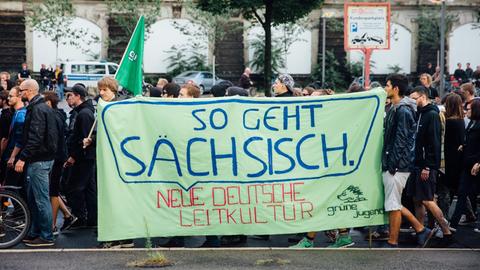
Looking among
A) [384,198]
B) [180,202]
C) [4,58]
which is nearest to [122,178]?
[180,202]

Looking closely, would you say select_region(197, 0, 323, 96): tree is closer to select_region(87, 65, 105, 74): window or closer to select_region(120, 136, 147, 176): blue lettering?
select_region(87, 65, 105, 74): window

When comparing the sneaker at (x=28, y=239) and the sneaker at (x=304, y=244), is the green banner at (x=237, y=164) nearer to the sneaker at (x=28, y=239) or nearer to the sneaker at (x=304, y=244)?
the sneaker at (x=304, y=244)

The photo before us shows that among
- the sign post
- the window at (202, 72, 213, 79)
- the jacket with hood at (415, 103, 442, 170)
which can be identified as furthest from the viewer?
the window at (202, 72, 213, 79)

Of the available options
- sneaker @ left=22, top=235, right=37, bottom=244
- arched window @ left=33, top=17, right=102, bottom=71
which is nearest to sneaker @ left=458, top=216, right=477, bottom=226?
sneaker @ left=22, top=235, right=37, bottom=244

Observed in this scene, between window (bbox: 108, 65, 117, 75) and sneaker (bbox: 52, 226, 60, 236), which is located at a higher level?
window (bbox: 108, 65, 117, 75)

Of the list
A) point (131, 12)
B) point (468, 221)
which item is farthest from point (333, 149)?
point (131, 12)

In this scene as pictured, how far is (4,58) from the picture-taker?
45500 millimetres

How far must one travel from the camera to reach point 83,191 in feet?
36.2

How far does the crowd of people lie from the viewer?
374 inches

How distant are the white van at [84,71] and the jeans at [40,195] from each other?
30.2 m

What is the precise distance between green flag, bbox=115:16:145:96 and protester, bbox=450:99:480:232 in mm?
4003

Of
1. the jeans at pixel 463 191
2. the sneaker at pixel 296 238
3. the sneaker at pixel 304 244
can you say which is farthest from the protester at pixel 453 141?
the sneaker at pixel 304 244

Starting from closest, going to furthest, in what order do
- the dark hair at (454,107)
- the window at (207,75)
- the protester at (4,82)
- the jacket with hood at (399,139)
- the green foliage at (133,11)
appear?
1. the jacket with hood at (399,139)
2. the dark hair at (454,107)
3. the protester at (4,82)
4. the window at (207,75)
5. the green foliage at (133,11)

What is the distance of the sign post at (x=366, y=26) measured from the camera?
17078mm
